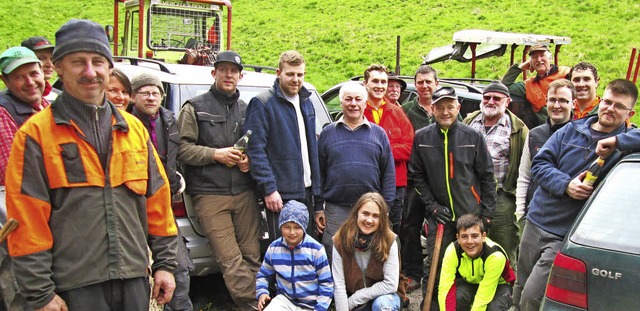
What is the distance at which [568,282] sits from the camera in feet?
10.6

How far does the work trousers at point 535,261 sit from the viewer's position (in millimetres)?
4082

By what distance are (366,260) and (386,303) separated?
37 centimetres

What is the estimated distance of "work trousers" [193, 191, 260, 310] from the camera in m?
4.98

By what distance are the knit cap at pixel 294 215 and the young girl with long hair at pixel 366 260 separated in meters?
0.38

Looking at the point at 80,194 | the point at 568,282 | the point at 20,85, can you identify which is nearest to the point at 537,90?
the point at 568,282

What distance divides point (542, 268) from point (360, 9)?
27565mm

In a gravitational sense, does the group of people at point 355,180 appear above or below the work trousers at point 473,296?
above

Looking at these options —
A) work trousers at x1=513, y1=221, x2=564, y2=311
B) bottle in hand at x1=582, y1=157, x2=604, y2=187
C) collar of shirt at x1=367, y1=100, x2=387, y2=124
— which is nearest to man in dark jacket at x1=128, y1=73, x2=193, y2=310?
collar of shirt at x1=367, y1=100, x2=387, y2=124

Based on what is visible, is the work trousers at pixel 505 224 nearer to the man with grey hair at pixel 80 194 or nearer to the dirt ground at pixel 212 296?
the dirt ground at pixel 212 296

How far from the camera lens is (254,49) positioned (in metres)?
25.5

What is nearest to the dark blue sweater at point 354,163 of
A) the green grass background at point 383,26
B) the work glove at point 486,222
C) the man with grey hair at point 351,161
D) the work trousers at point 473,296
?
the man with grey hair at point 351,161

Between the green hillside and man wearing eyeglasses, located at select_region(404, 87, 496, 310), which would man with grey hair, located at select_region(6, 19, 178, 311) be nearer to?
man wearing eyeglasses, located at select_region(404, 87, 496, 310)

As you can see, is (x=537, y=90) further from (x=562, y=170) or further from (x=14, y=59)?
(x=14, y=59)

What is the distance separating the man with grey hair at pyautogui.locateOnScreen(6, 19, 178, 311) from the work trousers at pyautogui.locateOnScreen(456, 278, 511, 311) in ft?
9.26
